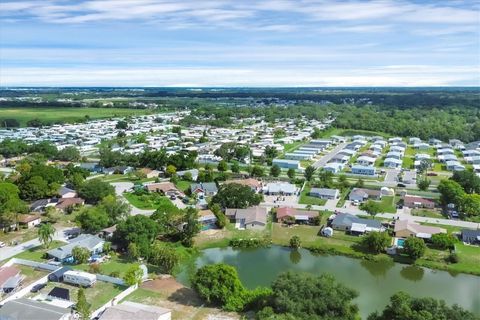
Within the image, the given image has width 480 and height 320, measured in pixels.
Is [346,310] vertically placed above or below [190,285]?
above

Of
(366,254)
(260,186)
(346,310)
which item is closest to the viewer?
(346,310)

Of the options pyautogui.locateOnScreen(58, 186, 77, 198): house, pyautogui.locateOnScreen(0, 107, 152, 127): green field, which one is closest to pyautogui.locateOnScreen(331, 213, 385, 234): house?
pyautogui.locateOnScreen(58, 186, 77, 198): house

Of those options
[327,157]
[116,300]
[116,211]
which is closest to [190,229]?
[116,211]

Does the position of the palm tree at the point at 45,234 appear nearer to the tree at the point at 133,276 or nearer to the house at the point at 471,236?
the tree at the point at 133,276

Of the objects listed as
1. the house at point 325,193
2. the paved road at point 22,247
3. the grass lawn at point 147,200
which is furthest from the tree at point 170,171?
the paved road at point 22,247

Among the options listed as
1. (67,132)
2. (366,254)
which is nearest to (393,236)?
(366,254)

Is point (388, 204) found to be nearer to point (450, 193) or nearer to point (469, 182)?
point (450, 193)

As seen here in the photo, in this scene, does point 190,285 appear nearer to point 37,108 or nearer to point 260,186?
point 260,186

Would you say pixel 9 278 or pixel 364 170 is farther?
pixel 364 170
